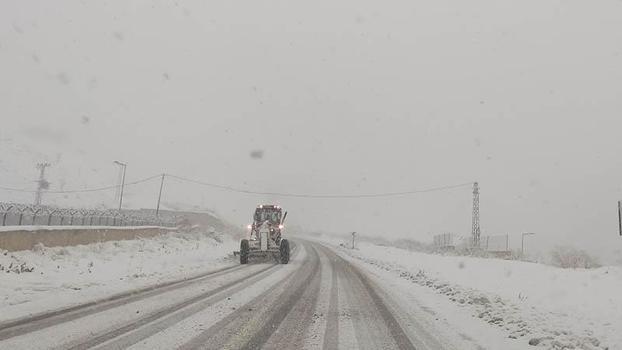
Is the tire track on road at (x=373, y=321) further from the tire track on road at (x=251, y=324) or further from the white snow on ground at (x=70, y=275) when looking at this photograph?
the white snow on ground at (x=70, y=275)

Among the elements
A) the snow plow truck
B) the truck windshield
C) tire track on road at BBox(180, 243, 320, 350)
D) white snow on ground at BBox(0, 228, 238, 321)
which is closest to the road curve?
tire track on road at BBox(180, 243, 320, 350)

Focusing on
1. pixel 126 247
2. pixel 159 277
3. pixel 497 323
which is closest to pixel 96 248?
pixel 126 247

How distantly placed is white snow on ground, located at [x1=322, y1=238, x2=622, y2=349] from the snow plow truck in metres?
7.28

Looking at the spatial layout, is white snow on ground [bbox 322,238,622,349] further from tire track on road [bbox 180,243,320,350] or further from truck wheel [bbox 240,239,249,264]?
truck wheel [bbox 240,239,249,264]

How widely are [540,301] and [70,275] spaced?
11.5m

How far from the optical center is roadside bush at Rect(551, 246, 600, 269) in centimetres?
1807

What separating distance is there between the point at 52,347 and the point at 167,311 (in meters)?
2.73

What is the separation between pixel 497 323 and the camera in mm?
8078

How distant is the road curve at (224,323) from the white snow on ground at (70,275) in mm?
→ 755

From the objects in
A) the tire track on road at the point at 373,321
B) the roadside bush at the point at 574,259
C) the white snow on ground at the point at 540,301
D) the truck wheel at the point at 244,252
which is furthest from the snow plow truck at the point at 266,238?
the roadside bush at the point at 574,259

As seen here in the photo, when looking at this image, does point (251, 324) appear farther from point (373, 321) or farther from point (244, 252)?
point (244, 252)

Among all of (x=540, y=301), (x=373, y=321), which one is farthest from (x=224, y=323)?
(x=540, y=301)

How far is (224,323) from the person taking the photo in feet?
23.4

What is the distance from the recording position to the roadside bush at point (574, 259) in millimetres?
18066
